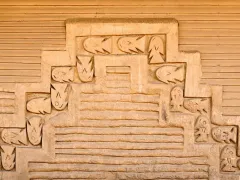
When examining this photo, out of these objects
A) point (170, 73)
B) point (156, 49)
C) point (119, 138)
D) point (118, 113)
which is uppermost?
point (156, 49)

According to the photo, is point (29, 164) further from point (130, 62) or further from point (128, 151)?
point (130, 62)

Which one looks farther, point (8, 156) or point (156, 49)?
point (8, 156)

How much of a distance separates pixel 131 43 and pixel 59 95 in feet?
2.43

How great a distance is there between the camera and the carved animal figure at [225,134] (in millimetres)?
4035

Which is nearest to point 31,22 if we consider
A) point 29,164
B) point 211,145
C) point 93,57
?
point 93,57

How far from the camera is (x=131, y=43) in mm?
4020

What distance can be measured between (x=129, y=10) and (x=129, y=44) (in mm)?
282

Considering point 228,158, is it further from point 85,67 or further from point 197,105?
point 85,67

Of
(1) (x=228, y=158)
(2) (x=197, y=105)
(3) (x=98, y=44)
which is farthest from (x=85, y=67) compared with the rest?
(1) (x=228, y=158)

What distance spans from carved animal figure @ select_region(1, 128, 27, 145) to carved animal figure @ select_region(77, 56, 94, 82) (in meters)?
0.69

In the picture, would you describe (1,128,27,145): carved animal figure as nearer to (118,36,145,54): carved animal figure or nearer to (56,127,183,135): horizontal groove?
(56,127,183,135): horizontal groove

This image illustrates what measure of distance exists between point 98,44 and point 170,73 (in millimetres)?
645

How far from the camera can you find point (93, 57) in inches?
160

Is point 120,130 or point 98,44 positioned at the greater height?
point 98,44
